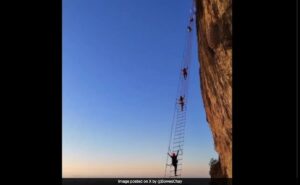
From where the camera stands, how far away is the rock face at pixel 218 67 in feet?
36.1

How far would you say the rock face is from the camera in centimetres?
1100

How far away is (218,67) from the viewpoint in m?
12.7
